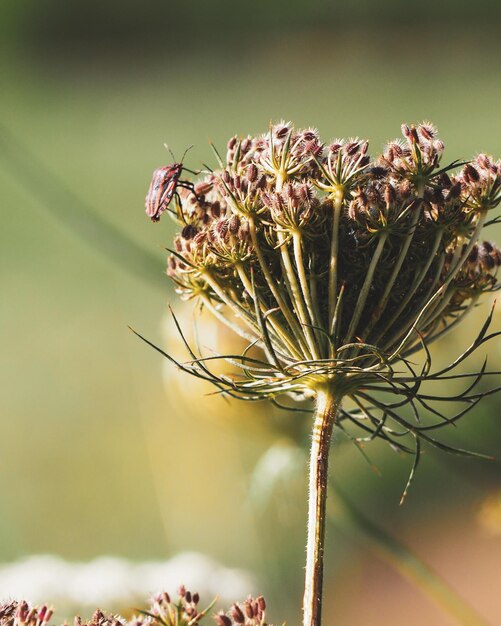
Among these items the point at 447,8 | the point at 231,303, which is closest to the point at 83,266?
the point at 447,8

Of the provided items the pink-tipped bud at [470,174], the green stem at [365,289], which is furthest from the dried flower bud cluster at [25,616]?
the pink-tipped bud at [470,174]

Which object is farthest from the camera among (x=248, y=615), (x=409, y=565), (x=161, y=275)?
(x=161, y=275)

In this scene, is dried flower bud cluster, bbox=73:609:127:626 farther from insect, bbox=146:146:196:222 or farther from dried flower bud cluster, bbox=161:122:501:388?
insect, bbox=146:146:196:222

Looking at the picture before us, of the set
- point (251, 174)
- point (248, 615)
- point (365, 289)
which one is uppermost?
point (251, 174)

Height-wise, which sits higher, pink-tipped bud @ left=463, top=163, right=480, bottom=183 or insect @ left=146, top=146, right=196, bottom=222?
insect @ left=146, top=146, right=196, bottom=222

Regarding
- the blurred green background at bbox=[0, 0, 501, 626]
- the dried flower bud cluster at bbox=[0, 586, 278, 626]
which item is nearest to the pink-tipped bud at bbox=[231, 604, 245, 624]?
the dried flower bud cluster at bbox=[0, 586, 278, 626]

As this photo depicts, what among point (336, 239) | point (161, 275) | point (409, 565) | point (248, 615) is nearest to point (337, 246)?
point (336, 239)

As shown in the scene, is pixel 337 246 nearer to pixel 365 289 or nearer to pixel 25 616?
pixel 365 289
